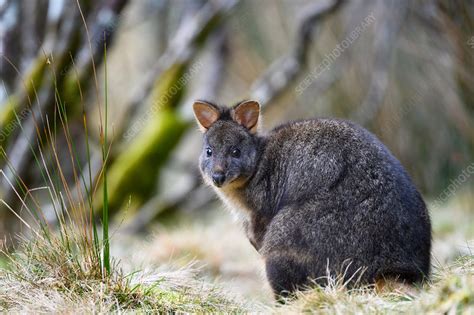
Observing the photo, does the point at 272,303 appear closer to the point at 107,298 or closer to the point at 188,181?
the point at 107,298

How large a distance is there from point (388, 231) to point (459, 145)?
6.12 metres

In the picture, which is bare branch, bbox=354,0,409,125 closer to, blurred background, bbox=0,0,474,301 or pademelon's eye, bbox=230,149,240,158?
blurred background, bbox=0,0,474,301

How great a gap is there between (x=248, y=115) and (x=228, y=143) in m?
0.31

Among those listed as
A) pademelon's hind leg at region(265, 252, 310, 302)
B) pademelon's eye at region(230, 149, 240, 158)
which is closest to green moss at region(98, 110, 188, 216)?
pademelon's eye at region(230, 149, 240, 158)

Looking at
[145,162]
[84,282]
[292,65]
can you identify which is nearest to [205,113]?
[84,282]

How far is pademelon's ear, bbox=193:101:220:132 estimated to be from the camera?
6215 millimetres

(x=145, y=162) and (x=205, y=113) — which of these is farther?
(x=145, y=162)

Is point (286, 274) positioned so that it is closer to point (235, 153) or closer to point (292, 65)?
point (235, 153)

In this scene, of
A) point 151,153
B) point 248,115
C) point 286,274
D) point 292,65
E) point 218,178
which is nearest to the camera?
point 286,274

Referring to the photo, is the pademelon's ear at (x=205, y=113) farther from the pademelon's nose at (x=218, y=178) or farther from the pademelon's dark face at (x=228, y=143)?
the pademelon's nose at (x=218, y=178)

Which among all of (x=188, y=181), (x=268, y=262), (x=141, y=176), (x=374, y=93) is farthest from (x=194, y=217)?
(x=268, y=262)

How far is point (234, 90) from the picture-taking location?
12.6 m

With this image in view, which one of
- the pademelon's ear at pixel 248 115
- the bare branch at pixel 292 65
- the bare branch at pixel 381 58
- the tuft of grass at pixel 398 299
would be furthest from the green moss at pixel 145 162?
the tuft of grass at pixel 398 299

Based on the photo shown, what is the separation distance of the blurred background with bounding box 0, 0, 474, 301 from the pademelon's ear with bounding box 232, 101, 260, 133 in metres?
2.28
